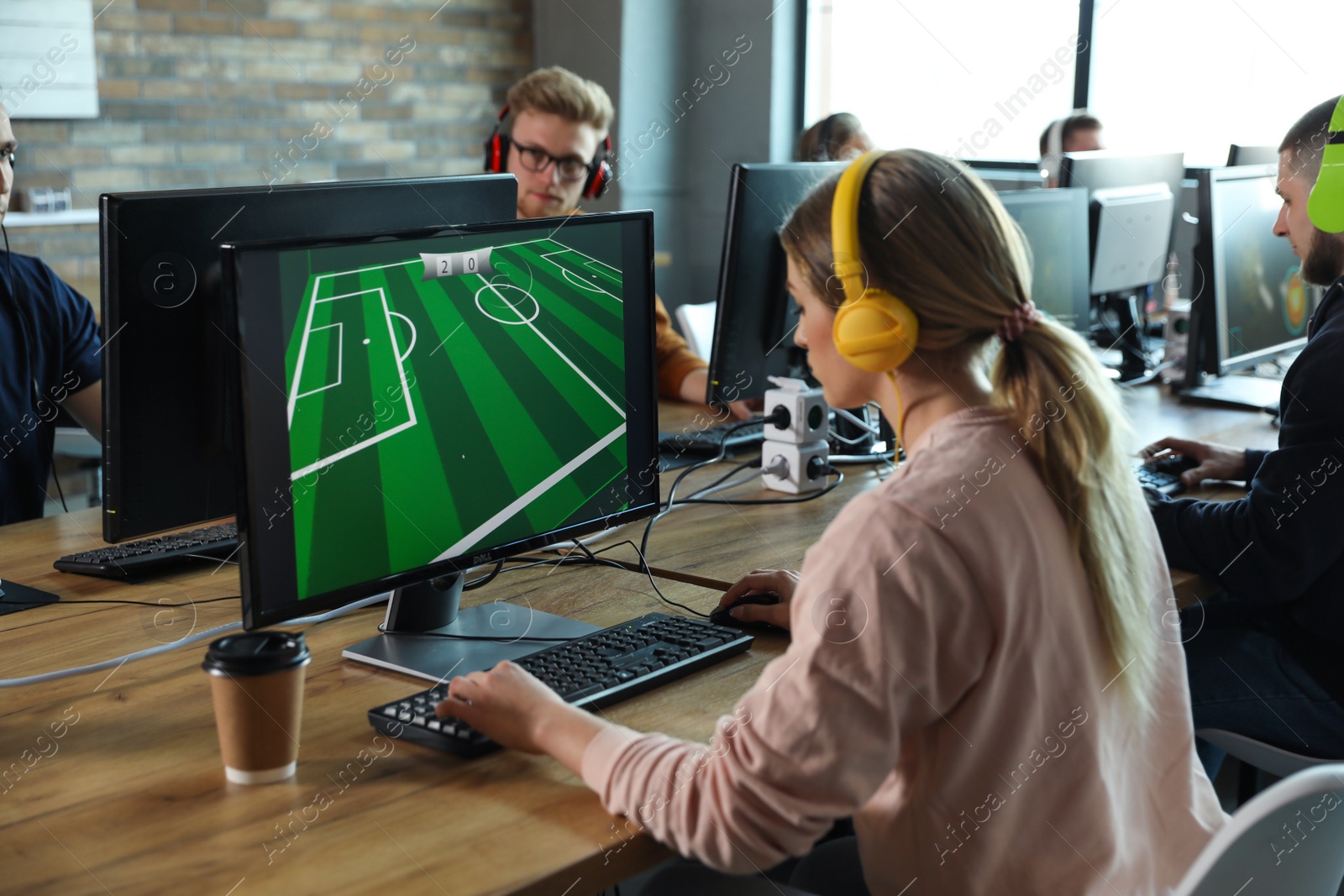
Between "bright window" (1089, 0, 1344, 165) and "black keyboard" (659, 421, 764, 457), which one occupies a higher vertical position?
"bright window" (1089, 0, 1344, 165)

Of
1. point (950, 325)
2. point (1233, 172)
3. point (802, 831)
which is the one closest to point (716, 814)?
point (802, 831)

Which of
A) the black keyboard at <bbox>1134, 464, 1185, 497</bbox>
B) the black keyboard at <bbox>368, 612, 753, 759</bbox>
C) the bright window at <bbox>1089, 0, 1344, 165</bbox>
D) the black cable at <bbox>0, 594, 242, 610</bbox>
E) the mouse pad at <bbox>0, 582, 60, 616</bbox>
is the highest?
the bright window at <bbox>1089, 0, 1344, 165</bbox>

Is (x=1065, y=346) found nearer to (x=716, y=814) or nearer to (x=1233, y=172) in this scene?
(x=716, y=814)

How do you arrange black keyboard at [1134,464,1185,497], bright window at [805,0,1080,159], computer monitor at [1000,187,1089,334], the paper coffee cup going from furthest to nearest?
bright window at [805,0,1080,159] → computer monitor at [1000,187,1089,334] → black keyboard at [1134,464,1185,497] → the paper coffee cup

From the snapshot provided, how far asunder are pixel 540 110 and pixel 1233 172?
59.6 inches

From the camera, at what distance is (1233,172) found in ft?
8.53

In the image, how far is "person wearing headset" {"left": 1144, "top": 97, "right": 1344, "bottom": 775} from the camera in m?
1.65

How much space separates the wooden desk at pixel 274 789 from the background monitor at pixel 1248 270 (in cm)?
168

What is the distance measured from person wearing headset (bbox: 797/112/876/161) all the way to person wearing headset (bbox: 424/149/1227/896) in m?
2.03

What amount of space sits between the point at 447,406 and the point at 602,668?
31cm

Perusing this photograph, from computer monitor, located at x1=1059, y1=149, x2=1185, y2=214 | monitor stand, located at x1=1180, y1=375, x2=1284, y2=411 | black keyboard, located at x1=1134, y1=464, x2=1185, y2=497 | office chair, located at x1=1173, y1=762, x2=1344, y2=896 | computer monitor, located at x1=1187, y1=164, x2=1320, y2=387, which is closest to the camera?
office chair, located at x1=1173, y1=762, x2=1344, y2=896

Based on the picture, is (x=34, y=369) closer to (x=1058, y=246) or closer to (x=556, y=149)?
(x=556, y=149)

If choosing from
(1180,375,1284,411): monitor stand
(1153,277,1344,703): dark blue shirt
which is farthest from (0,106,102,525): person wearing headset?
(1180,375,1284,411): monitor stand

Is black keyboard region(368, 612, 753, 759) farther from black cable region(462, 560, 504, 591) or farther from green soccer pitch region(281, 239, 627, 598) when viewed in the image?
black cable region(462, 560, 504, 591)
